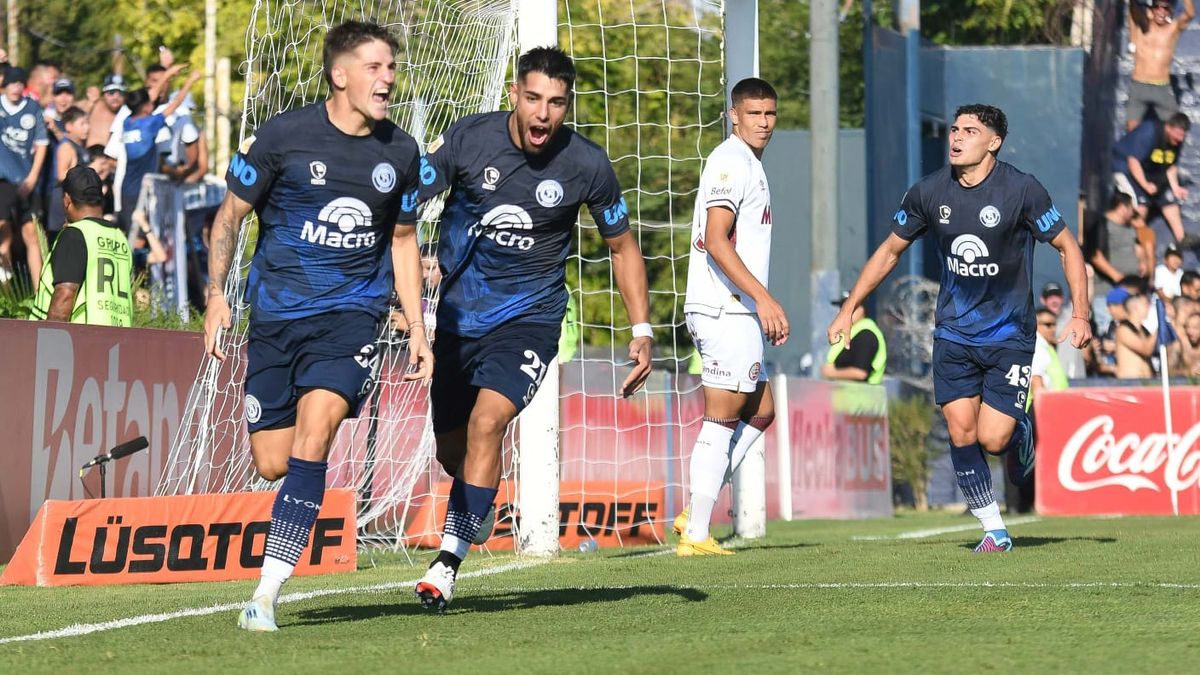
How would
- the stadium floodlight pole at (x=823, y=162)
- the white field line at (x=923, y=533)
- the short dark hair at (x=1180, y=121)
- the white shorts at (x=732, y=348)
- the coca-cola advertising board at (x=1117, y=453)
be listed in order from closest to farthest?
the white shorts at (x=732, y=348) < the white field line at (x=923, y=533) < the coca-cola advertising board at (x=1117, y=453) < the stadium floodlight pole at (x=823, y=162) < the short dark hair at (x=1180, y=121)

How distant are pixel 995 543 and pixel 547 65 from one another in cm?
433

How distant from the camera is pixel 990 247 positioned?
1018 centimetres

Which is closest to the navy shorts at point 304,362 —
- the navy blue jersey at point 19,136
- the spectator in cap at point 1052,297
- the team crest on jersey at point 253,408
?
the team crest on jersey at point 253,408

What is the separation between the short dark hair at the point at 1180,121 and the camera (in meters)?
24.9

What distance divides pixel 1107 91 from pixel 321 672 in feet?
71.2

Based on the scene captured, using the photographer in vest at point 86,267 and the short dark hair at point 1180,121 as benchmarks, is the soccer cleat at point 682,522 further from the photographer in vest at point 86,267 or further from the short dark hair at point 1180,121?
the short dark hair at point 1180,121

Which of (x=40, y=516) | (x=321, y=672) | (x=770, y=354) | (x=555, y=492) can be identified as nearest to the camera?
(x=321, y=672)

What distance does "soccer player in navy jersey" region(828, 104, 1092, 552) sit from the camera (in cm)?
1018

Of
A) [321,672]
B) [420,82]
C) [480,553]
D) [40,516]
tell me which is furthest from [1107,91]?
[321,672]

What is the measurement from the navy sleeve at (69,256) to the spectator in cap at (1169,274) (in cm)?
1546

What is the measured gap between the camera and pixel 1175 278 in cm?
2398

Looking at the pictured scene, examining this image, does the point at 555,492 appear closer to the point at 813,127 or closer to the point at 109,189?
the point at 109,189

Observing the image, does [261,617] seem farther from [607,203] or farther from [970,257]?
[970,257]

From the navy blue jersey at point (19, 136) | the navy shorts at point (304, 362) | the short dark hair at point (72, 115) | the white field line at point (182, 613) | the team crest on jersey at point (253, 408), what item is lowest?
the white field line at point (182, 613)
